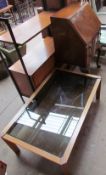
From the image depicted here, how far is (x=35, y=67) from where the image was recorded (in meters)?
1.60

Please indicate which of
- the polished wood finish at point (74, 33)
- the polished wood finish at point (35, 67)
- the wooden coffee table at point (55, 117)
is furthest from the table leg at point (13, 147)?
the polished wood finish at point (74, 33)

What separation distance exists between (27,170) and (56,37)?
4.08 ft

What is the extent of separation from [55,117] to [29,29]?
2.83ft

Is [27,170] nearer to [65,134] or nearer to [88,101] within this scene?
[65,134]

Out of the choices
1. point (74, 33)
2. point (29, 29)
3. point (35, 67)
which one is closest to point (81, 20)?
point (74, 33)

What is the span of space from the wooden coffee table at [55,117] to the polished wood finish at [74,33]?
0.18 meters

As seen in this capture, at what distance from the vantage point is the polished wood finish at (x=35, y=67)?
62.8 inches

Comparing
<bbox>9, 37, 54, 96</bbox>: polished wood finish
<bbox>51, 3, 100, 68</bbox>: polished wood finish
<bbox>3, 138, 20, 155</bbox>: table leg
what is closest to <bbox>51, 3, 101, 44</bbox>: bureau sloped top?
<bbox>51, 3, 100, 68</bbox>: polished wood finish

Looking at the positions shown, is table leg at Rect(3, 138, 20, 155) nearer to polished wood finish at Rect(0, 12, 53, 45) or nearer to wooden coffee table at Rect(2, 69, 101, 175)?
wooden coffee table at Rect(2, 69, 101, 175)

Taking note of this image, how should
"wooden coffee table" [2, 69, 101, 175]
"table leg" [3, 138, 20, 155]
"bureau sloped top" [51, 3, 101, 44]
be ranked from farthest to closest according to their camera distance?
"bureau sloped top" [51, 3, 101, 44] < "table leg" [3, 138, 20, 155] < "wooden coffee table" [2, 69, 101, 175]

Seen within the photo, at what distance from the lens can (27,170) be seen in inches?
54.5

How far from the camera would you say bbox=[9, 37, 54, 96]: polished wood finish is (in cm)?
160

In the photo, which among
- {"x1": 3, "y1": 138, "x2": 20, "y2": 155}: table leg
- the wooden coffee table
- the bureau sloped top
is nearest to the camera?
the wooden coffee table

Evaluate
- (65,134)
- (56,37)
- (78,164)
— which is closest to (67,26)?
(56,37)
